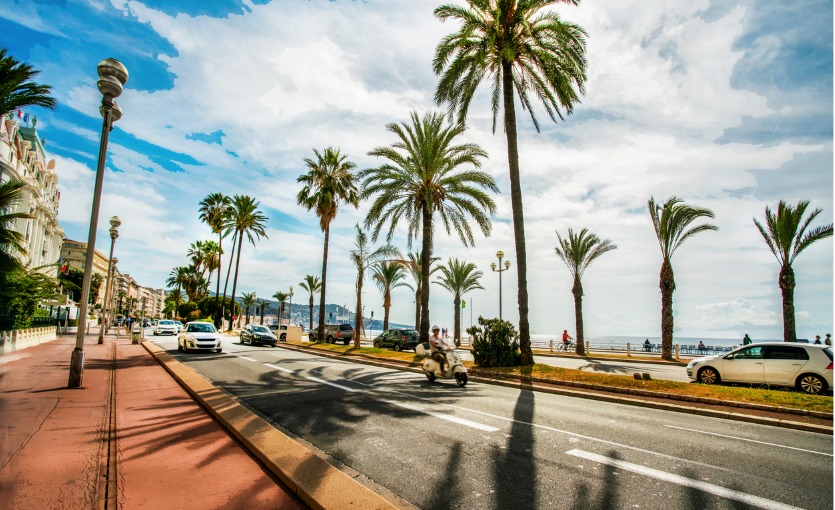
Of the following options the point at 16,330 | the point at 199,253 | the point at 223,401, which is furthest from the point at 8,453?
the point at 199,253

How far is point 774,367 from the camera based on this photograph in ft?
40.3

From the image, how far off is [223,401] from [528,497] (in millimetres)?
6226

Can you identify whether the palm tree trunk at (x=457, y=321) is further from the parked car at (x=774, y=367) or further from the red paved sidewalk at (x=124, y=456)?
the red paved sidewalk at (x=124, y=456)

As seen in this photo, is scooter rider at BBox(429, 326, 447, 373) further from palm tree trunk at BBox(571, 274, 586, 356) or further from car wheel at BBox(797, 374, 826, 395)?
palm tree trunk at BBox(571, 274, 586, 356)

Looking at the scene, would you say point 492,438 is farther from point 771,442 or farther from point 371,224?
point 371,224

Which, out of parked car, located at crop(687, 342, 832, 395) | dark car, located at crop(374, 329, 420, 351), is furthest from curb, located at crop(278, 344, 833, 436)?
dark car, located at crop(374, 329, 420, 351)

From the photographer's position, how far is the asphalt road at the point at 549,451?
14.4ft

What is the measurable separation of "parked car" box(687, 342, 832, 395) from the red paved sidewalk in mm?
14088

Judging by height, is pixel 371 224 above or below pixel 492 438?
above

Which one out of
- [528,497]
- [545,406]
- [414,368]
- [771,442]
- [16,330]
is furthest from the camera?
[16,330]

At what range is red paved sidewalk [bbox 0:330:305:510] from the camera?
394 cm

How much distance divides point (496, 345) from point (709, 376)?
273 inches

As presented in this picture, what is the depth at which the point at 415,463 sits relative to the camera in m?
5.29

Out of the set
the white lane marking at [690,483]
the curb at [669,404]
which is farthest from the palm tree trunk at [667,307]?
the white lane marking at [690,483]
